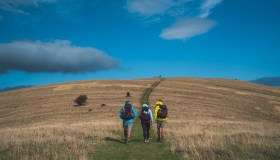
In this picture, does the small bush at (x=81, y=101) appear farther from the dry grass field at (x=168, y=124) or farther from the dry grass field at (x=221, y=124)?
the dry grass field at (x=221, y=124)

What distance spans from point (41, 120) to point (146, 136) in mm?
26936

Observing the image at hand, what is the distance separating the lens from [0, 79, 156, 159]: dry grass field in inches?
566

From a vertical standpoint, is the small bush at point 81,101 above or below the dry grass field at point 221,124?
above

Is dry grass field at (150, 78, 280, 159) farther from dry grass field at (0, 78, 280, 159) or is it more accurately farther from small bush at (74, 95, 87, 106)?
small bush at (74, 95, 87, 106)

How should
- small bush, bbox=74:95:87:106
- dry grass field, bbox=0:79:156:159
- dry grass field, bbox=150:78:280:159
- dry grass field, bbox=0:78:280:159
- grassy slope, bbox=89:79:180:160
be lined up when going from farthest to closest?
small bush, bbox=74:95:87:106 → dry grass field, bbox=0:79:156:159 → dry grass field, bbox=0:78:280:159 → dry grass field, bbox=150:78:280:159 → grassy slope, bbox=89:79:180:160

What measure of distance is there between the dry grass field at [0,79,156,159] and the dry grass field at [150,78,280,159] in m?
5.05

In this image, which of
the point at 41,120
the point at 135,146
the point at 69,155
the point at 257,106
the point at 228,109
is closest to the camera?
the point at 69,155

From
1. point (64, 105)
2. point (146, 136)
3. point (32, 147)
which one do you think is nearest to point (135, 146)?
point (146, 136)

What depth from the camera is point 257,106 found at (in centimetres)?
5519

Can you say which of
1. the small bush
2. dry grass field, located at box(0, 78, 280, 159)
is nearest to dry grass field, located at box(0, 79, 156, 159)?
dry grass field, located at box(0, 78, 280, 159)

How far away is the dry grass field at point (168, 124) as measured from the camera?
13.8 m

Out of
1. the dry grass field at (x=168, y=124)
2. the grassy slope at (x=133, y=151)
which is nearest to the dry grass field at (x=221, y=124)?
the dry grass field at (x=168, y=124)

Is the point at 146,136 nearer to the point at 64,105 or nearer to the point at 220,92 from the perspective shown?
the point at 64,105

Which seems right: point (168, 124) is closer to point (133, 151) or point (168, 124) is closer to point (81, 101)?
point (133, 151)
